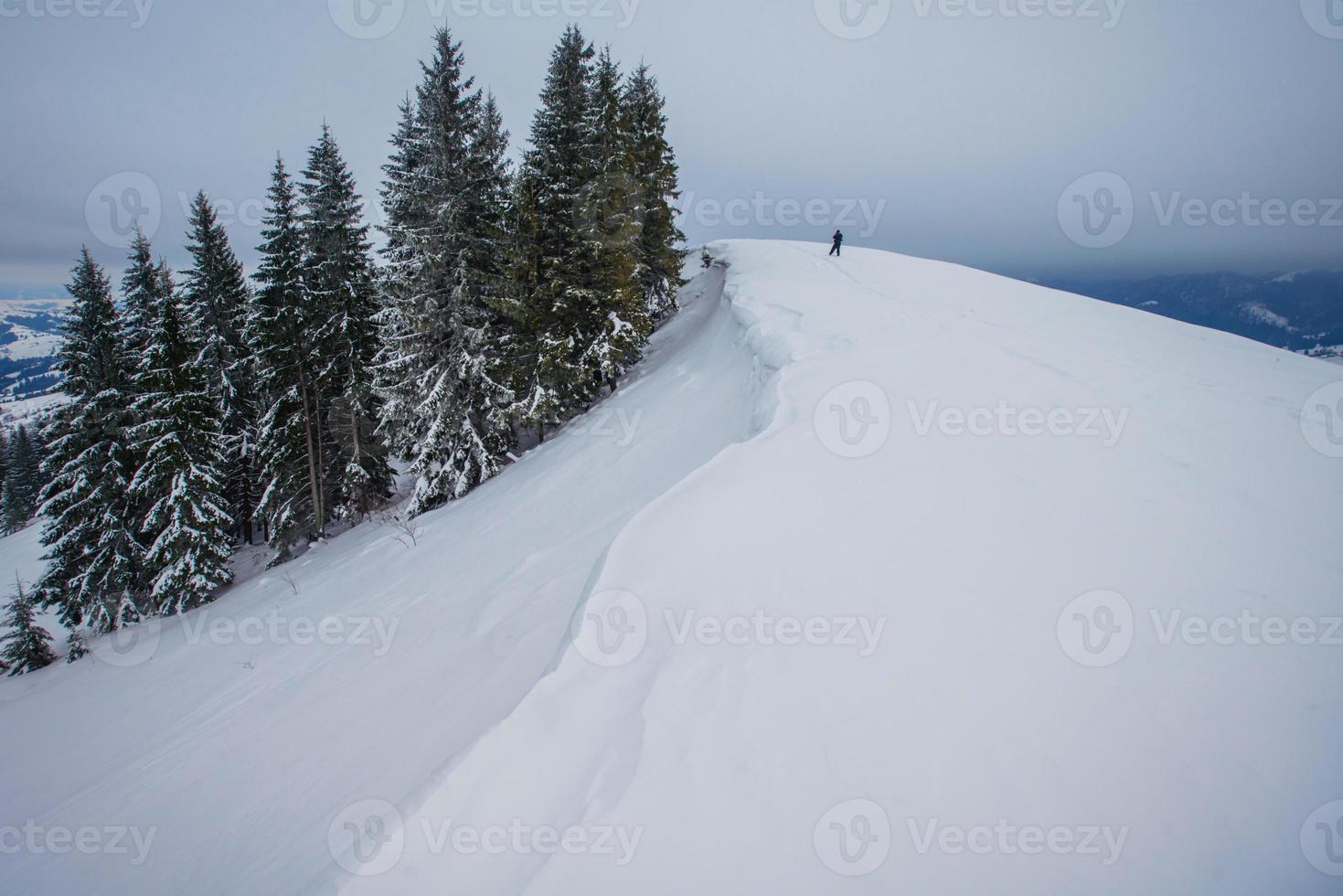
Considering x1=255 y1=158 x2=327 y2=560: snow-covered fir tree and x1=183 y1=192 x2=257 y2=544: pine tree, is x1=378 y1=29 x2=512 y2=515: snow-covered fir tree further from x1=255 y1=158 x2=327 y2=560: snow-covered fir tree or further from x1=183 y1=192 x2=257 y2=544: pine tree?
x1=183 y1=192 x2=257 y2=544: pine tree

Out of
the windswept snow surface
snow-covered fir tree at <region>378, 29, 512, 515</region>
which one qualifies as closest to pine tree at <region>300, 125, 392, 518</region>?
snow-covered fir tree at <region>378, 29, 512, 515</region>

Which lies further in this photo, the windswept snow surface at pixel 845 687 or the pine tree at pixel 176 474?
the pine tree at pixel 176 474

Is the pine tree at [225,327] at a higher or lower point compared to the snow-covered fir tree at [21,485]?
higher

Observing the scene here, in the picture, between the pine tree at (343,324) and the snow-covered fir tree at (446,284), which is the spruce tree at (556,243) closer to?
the snow-covered fir tree at (446,284)

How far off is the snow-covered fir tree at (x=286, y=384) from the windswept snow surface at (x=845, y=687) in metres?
10.1

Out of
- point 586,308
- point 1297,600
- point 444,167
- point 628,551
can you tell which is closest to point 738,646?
point 628,551

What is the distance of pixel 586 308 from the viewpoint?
1545 cm

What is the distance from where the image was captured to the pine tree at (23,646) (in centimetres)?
1543

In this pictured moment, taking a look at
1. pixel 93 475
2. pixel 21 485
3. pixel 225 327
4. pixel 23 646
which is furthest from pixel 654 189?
pixel 21 485

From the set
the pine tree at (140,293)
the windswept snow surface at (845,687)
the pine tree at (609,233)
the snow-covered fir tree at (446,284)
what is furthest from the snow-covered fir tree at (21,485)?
the pine tree at (609,233)

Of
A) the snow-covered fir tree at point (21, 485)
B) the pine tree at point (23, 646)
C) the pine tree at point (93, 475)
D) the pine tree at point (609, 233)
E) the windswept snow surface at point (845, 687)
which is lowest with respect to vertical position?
the snow-covered fir tree at point (21, 485)

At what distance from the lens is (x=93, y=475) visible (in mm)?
15617

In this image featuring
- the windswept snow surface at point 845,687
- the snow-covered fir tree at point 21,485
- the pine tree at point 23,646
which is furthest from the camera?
the snow-covered fir tree at point 21,485

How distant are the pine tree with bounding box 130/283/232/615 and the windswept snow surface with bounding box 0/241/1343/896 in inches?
314
